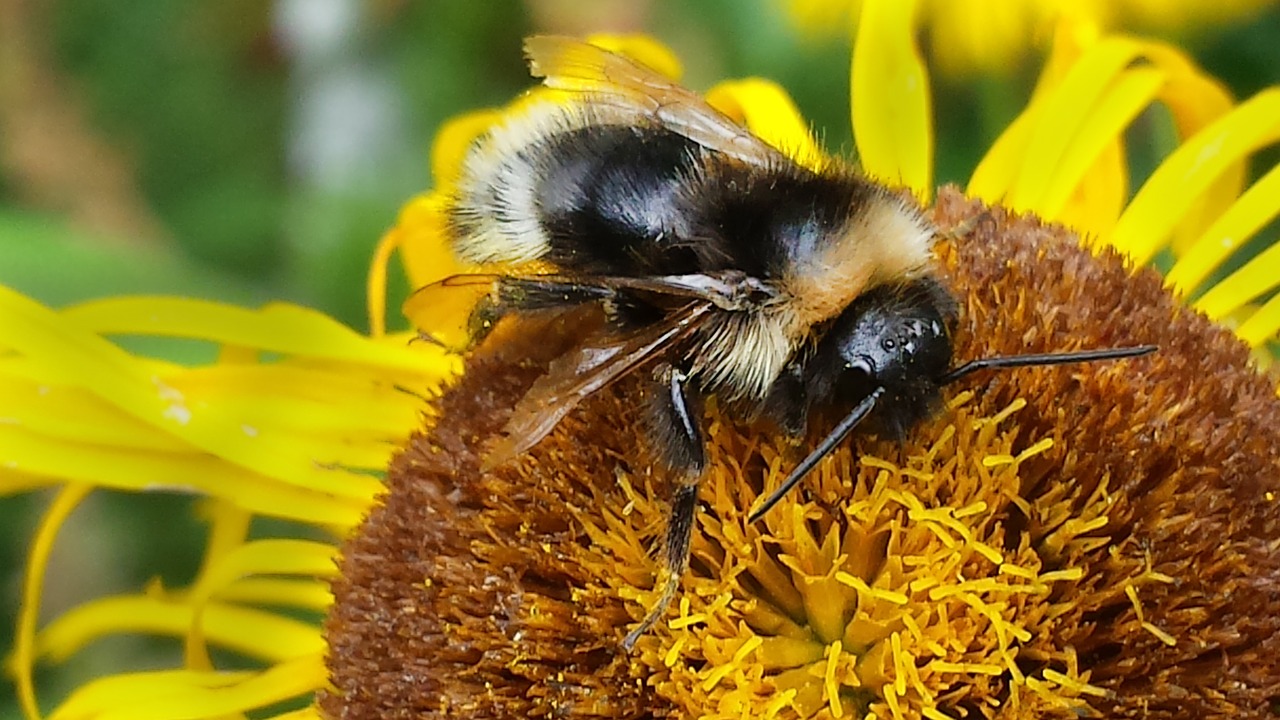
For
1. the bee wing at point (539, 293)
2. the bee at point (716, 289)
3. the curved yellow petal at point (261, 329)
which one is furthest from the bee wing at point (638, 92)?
the curved yellow petal at point (261, 329)

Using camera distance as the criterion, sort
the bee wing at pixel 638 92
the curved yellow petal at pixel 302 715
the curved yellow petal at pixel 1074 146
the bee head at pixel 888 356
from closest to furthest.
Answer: the bee head at pixel 888 356 < the bee wing at pixel 638 92 < the curved yellow petal at pixel 302 715 < the curved yellow petal at pixel 1074 146

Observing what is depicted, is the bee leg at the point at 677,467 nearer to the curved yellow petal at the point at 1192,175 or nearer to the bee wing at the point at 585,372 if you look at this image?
the bee wing at the point at 585,372

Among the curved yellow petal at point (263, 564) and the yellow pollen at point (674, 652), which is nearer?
the yellow pollen at point (674, 652)

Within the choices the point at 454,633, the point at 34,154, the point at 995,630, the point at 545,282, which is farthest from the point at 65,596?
the point at 995,630

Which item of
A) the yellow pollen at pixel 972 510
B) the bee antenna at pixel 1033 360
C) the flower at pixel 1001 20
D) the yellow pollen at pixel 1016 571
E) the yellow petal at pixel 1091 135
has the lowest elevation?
the yellow pollen at pixel 1016 571

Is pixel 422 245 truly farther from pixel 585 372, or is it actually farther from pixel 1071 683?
pixel 1071 683

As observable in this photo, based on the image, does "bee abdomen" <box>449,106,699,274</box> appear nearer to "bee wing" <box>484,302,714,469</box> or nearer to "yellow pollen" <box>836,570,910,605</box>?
"bee wing" <box>484,302,714,469</box>

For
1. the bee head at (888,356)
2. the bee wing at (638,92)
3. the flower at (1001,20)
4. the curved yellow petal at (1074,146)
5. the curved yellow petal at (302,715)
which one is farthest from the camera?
the flower at (1001,20)
